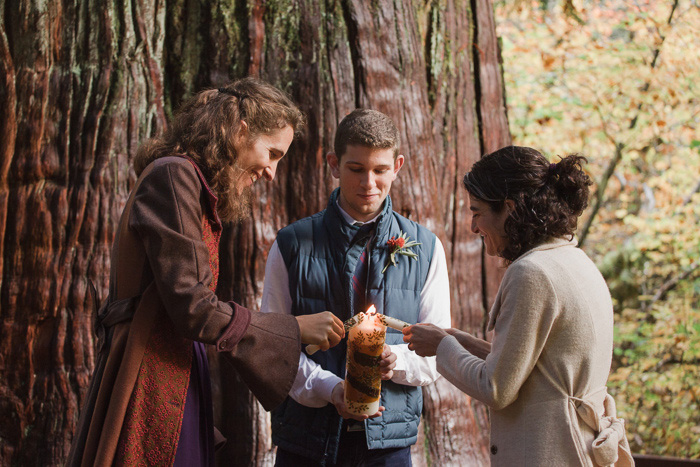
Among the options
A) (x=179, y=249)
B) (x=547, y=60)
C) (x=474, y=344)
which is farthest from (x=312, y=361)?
(x=547, y=60)

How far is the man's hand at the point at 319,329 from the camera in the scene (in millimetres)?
2316

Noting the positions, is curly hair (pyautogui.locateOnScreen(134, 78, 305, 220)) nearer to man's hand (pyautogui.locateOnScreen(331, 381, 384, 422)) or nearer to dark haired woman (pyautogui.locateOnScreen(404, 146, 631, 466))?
man's hand (pyautogui.locateOnScreen(331, 381, 384, 422))

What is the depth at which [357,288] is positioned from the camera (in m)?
2.75

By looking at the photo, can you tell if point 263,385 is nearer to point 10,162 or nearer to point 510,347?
point 510,347

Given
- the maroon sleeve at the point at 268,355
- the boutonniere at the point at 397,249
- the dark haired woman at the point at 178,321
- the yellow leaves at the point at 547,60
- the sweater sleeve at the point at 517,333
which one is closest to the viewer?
the sweater sleeve at the point at 517,333

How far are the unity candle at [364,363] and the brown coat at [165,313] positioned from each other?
0.73ft

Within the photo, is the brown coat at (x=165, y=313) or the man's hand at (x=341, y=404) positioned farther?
the man's hand at (x=341, y=404)

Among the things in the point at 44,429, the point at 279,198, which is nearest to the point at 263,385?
the point at 279,198

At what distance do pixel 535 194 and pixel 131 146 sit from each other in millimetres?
2333

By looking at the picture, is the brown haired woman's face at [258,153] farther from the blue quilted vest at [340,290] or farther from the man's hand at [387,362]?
the man's hand at [387,362]

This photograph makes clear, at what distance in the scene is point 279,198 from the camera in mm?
3525

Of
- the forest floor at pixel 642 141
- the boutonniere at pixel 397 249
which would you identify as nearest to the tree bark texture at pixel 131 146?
the boutonniere at pixel 397 249

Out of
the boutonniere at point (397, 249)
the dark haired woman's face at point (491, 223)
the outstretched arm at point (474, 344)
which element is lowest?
the outstretched arm at point (474, 344)

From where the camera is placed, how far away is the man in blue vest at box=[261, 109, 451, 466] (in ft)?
8.55
